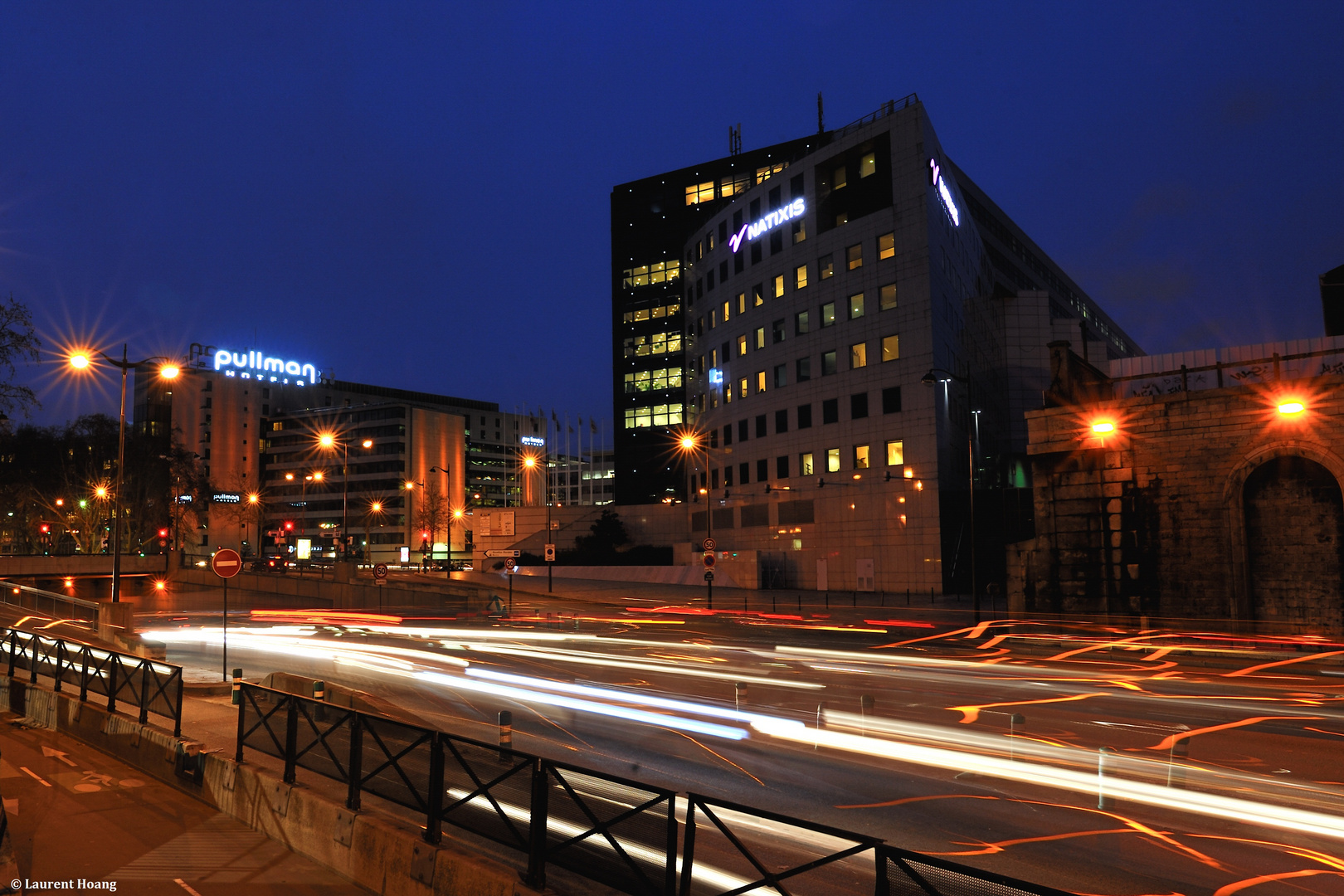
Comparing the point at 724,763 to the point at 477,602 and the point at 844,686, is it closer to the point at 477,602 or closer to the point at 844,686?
the point at 844,686

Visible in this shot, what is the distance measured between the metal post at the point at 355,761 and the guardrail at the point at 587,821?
14mm

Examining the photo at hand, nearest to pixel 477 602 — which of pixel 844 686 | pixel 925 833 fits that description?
pixel 844 686

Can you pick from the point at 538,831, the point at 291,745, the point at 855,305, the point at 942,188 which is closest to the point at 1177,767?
the point at 538,831

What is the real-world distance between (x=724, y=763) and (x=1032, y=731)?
198 inches

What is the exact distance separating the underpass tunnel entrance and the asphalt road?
3.84 metres

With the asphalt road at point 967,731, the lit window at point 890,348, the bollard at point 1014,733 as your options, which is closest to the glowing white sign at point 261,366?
the lit window at point 890,348

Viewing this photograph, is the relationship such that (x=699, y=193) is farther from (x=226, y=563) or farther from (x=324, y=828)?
(x=324, y=828)

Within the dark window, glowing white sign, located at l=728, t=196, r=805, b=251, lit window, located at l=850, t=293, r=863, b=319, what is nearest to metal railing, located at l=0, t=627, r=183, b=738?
the dark window

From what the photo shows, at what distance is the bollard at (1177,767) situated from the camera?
32.7ft

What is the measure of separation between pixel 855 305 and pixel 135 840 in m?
50.4

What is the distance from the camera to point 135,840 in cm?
934

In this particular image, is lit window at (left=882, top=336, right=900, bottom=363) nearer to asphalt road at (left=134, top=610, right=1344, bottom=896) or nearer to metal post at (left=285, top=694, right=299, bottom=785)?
asphalt road at (left=134, top=610, right=1344, bottom=896)

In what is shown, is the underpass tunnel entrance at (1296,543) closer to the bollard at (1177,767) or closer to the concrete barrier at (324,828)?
the bollard at (1177,767)

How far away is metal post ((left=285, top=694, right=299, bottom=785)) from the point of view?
9312mm
